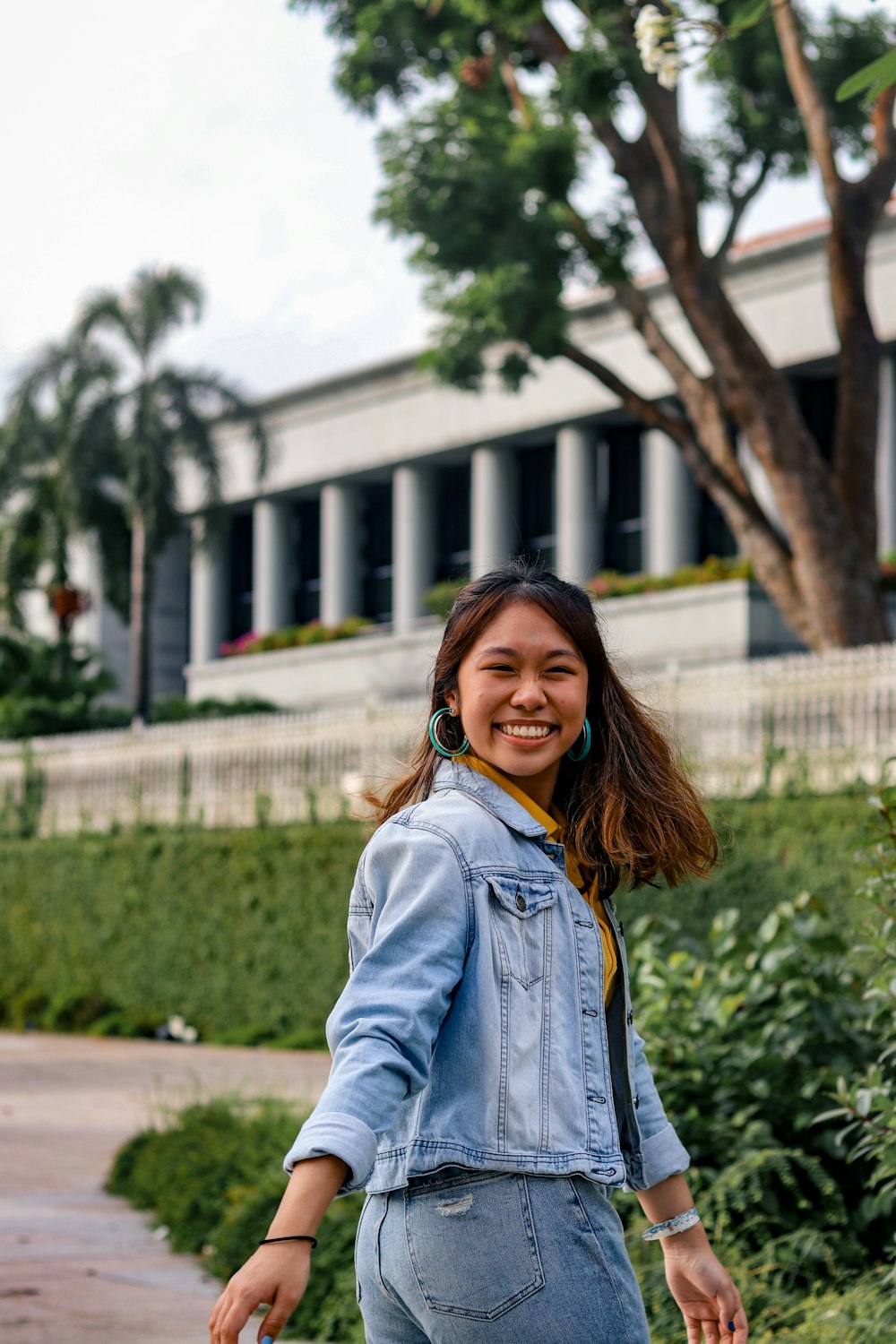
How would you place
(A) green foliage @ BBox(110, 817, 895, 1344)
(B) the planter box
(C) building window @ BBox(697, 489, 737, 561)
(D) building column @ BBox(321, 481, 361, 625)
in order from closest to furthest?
(A) green foliage @ BBox(110, 817, 895, 1344) < (B) the planter box < (C) building window @ BBox(697, 489, 737, 561) < (D) building column @ BBox(321, 481, 361, 625)

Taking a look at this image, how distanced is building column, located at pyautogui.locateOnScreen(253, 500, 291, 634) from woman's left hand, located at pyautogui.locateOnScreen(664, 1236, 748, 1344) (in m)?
37.8

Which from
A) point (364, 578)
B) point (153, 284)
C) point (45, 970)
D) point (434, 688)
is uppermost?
point (153, 284)

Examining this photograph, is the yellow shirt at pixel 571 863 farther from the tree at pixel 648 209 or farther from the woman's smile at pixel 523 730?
the tree at pixel 648 209

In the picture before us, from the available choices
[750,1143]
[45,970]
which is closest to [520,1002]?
[750,1143]

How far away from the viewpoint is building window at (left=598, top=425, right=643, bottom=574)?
110ft

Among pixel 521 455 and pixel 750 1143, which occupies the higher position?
pixel 521 455

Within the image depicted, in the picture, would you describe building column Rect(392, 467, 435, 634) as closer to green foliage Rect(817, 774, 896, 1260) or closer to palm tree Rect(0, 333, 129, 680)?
palm tree Rect(0, 333, 129, 680)

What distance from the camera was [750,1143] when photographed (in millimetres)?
4977

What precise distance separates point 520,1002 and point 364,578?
3752 centimetres

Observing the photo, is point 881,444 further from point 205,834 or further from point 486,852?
point 486,852

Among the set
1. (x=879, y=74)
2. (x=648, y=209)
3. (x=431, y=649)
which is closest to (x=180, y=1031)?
(x=431, y=649)

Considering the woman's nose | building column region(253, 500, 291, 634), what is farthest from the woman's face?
building column region(253, 500, 291, 634)

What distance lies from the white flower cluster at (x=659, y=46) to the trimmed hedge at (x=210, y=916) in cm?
768

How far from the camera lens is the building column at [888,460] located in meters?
28.3
